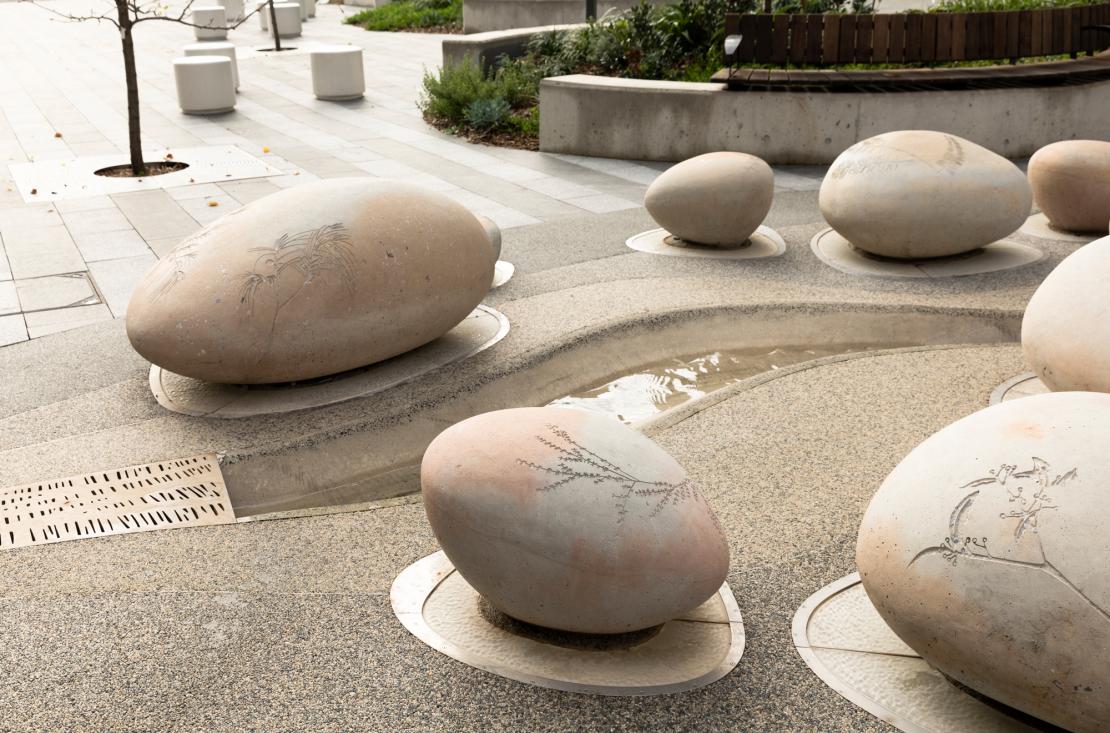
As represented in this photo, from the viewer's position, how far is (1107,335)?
4.82 meters

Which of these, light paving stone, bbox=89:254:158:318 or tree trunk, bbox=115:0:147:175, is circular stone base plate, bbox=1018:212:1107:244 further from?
tree trunk, bbox=115:0:147:175

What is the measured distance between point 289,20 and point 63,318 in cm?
2039

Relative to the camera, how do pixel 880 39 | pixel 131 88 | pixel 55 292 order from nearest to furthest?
pixel 55 292 → pixel 131 88 → pixel 880 39

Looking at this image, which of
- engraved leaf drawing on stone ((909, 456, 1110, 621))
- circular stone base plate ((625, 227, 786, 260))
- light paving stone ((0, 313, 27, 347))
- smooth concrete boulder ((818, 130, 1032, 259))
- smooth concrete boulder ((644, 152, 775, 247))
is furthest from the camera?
circular stone base plate ((625, 227, 786, 260))

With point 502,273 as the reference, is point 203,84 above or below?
above

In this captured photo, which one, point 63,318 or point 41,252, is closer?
point 63,318

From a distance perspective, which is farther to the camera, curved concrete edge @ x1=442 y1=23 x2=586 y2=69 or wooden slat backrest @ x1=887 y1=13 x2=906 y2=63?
curved concrete edge @ x1=442 y1=23 x2=586 y2=69

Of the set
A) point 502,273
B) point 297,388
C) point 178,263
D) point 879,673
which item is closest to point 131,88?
point 502,273

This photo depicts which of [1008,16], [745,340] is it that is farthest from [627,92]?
[745,340]

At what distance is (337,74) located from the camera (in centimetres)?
1642

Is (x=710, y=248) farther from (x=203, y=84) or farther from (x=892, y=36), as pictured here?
(x=203, y=84)

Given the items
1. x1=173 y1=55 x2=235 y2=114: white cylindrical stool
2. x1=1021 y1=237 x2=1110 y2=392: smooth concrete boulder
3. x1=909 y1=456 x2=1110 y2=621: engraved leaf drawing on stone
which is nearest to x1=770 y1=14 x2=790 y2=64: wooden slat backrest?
x1=1021 y1=237 x2=1110 y2=392: smooth concrete boulder

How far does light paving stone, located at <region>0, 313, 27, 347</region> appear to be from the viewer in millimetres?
6888

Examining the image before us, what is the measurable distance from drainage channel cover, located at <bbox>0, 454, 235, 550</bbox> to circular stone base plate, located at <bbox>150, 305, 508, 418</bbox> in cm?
60
